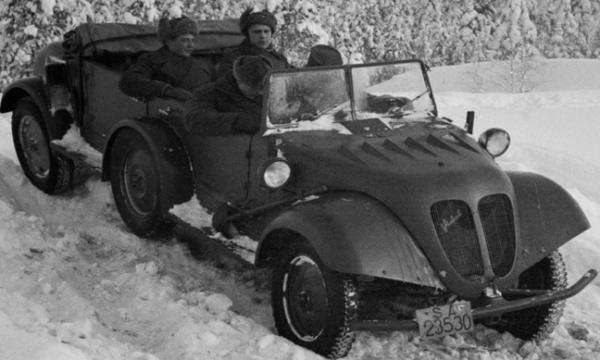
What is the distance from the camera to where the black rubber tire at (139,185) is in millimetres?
6262

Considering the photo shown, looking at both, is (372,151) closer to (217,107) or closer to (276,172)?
(276,172)

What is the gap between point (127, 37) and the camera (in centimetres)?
806

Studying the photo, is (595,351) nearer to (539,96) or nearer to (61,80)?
(61,80)

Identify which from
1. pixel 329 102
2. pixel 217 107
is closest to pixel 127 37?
pixel 217 107

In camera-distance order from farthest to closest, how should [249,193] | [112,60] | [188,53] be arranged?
1. [112,60]
2. [188,53]
3. [249,193]

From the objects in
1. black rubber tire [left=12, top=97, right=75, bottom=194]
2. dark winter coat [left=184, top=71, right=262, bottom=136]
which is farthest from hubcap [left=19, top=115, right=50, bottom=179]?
dark winter coat [left=184, top=71, right=262, bottom=136]

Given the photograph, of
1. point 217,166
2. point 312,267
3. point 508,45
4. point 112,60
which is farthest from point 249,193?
point 508,45

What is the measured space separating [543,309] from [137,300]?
2.66m

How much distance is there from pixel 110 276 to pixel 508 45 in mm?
27086

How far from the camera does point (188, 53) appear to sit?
7.37 metres

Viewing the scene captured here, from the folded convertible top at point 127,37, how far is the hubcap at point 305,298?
12.8 feet

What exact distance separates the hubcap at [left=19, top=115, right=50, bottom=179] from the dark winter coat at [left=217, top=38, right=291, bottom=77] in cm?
239

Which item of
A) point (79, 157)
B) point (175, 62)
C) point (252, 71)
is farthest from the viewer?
point (79, 157)

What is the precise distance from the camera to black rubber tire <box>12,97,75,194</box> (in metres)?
7.88
